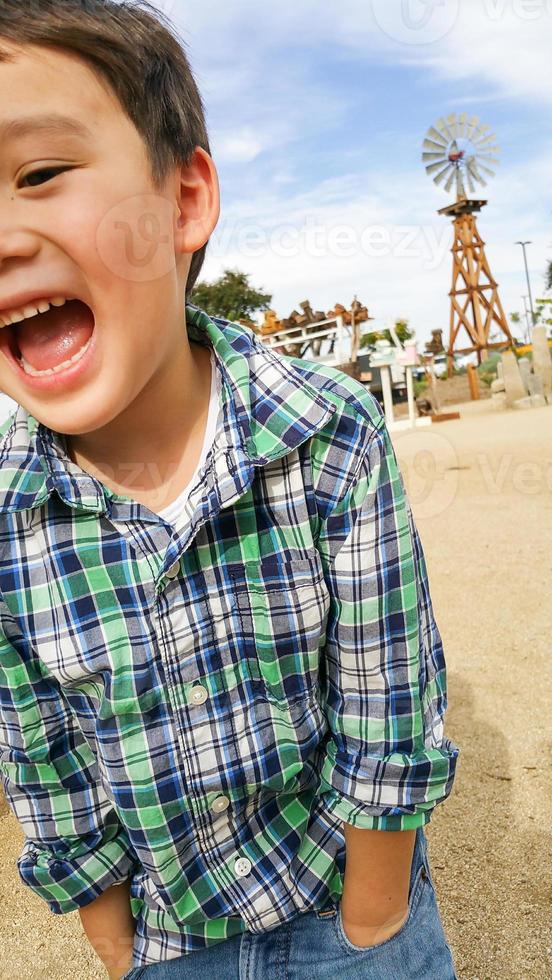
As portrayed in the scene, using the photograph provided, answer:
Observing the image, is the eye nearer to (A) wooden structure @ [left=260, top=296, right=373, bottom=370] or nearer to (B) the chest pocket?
(B) the chest pocket

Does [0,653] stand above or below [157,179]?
below

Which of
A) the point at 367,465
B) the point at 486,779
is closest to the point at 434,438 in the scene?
the point at 486,779

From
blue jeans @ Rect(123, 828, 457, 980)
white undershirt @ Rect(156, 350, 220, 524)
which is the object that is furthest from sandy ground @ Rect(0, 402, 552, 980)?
white undershirt @ Rect(156, 350, 220, 524)

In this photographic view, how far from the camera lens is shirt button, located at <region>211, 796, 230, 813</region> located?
1.09m

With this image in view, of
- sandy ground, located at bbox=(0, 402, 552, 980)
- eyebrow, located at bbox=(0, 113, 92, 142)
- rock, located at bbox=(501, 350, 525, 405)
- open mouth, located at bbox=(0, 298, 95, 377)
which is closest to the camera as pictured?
eyebrow, located at bbox=(0, 113, 92, 142)

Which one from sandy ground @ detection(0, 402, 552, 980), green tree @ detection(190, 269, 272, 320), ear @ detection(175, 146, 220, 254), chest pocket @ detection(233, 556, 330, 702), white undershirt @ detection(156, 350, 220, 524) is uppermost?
green tree @ detection(190, 269, 272, 320)

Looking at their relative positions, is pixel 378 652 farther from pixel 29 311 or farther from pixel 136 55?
pixel 136 55

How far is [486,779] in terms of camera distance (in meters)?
2.46

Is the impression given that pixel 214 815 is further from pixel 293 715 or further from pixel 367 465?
pixel 367 465

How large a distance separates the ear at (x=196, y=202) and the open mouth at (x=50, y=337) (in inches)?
7.4

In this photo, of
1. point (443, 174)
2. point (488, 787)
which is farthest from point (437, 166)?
point (488, 787)

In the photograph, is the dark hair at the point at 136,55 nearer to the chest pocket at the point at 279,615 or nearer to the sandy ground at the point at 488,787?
the chest pocket at the point at 279,615

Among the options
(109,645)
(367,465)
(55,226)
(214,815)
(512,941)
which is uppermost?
(55,226)

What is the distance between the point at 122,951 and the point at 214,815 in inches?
12.1
